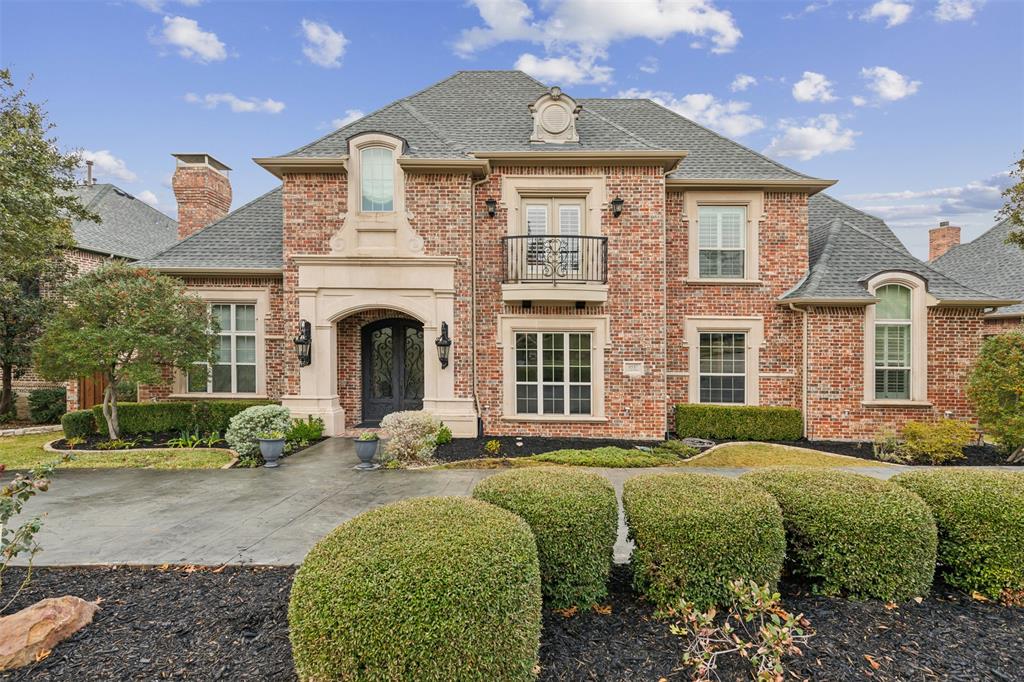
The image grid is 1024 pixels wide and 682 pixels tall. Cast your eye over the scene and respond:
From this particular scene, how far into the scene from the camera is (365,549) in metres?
2.52

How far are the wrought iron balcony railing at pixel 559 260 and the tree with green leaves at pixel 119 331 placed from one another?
7.02 meters

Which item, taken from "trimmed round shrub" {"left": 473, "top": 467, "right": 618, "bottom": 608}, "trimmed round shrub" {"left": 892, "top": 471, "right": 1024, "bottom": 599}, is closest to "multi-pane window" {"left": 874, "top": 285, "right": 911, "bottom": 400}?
"trimmed round shrub" {"left": 892, "top": 471, "right": 1024, "bottom": 599}

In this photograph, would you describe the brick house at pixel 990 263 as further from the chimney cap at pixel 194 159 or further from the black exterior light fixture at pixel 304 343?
the chimney cap at pixel 194 159

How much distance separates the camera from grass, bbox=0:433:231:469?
27.4ft

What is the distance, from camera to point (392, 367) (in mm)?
11570

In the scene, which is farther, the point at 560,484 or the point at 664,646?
the point at 560,484

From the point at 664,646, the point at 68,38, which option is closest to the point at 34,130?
the point at 68,38

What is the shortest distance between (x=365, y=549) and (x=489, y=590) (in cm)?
70

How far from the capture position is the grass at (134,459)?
834 centimetres

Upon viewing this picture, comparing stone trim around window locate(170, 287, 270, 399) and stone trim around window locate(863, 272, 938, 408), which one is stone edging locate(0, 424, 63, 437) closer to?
stone trim around window locate(170, 287, 270, 399)

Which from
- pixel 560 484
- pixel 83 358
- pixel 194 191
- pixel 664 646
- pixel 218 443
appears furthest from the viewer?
pixel 194 191

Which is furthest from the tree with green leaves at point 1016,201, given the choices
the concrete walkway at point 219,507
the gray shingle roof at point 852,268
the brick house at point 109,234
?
the brick house at point 109,234

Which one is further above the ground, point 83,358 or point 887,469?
point 83,358

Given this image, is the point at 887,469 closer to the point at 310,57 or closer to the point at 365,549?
the point at 365,549
